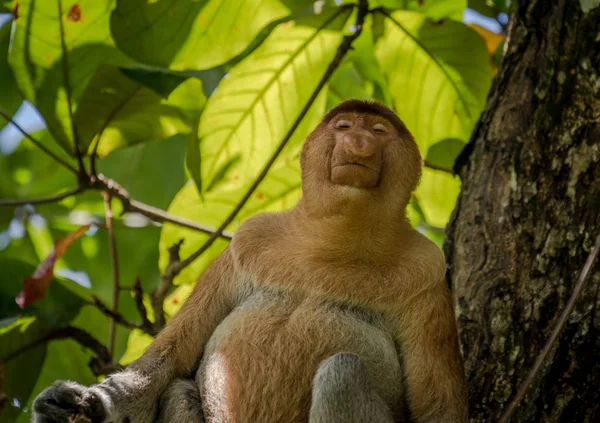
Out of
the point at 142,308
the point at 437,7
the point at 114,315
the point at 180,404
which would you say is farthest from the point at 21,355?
the point at 437,7

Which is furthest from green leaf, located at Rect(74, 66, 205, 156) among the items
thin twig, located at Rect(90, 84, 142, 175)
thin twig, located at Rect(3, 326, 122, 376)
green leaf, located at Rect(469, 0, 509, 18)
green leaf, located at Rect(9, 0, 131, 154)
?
green leaf, located at Rect(469, 0, 509, 18)

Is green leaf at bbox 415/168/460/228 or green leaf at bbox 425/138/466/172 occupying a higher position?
green leaf at bbox 425/138/466/172

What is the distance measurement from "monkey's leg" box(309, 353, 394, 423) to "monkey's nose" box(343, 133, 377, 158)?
0.83 meters

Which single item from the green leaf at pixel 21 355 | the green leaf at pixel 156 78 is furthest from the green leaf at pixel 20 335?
the green leaf at pixel 156 78

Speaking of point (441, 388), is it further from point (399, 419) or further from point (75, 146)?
point (75, 146)

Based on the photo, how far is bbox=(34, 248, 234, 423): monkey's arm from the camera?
328 centimetres

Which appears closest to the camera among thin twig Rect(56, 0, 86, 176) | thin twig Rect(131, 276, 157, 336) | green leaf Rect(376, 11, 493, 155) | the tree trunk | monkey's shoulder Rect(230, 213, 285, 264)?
the tree trunk

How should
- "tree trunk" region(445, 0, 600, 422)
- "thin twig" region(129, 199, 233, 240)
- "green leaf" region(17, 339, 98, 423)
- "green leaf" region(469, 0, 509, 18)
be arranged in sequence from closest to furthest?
1. "tree trunk" region(445, 0, 600, 422)
2. "thin twig" region(129, 199, 233, 240)
3. "green leaf" region(17, 339, 98, 423)
4. "green leaf" region(469, 0, 509, 18)

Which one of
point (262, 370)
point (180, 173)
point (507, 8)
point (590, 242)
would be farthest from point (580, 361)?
point (180, 173)

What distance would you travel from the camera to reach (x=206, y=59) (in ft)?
14.6

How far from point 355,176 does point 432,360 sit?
784 millimetres

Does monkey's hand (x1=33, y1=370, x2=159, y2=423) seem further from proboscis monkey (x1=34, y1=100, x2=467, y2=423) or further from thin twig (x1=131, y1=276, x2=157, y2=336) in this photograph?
thin twig (x1=131, y1=276, x2=157, y2=336)

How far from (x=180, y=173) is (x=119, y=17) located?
1587 mm

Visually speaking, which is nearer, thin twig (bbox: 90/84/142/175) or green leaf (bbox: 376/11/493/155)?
thin twig (bbox: 90/84/142/175)
